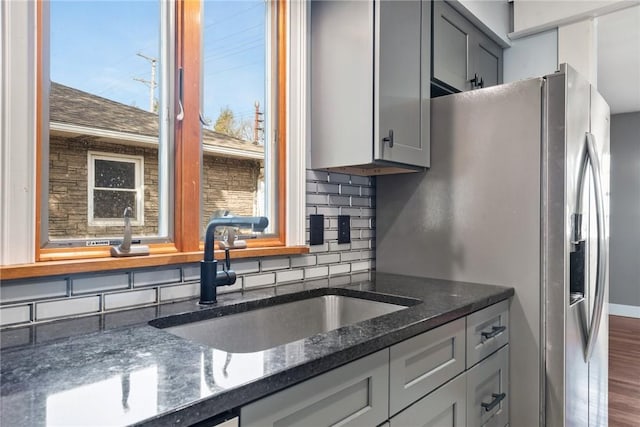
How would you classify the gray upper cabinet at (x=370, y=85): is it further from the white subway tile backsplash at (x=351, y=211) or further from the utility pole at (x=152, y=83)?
the utility pole at (x=152, y=83)

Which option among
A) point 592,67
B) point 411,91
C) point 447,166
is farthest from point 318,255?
point 592,67

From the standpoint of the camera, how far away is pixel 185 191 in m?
1.42

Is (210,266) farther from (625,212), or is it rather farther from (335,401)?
(625,212)

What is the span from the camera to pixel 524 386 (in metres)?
1.65

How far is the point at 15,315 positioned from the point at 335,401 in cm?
82

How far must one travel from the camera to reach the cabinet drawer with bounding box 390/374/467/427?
1097mm

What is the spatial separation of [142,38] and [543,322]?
1.79 m

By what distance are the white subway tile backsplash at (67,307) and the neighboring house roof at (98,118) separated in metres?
0.48

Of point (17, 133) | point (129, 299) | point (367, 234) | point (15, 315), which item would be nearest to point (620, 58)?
A: point (367, 234)

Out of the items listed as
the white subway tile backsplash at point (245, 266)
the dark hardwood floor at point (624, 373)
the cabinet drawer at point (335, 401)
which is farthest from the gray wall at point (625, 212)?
the cabinet drawer at point (335, 401)

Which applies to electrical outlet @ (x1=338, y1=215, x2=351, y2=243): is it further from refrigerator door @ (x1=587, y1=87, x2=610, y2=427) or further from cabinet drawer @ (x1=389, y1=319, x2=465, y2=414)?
refrigerator door @ (x1=587, y1=87, x2=610, y2=427)

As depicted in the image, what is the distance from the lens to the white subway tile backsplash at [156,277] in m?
1.26

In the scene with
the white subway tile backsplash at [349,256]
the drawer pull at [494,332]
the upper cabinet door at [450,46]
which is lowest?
the drawer pull at [494,332]

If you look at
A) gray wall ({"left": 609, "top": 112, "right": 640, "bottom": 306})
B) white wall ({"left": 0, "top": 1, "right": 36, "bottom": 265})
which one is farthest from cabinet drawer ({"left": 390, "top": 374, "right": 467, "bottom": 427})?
gray wall ({"left": 609, "top": 112, "right": 640, "bottom": 306})
